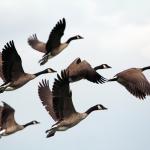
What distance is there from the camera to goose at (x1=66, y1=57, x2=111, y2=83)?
107ft

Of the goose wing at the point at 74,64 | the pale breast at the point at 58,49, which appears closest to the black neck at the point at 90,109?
the goose wing at the point at 74,64

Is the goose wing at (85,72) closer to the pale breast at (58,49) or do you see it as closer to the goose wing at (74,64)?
the goose wing at (74,64)

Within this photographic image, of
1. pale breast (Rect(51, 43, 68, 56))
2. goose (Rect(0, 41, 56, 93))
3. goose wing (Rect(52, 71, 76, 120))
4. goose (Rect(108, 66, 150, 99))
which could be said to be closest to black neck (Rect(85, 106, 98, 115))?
goose wing (Rect(52, 71, 76, 120))

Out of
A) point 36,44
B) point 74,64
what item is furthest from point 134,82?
point 36,44

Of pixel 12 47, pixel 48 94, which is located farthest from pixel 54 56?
pixel 12 47

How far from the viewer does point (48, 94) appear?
34.8m

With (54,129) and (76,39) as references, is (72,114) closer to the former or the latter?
(54,129)

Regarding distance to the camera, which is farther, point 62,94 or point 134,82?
point 134,82

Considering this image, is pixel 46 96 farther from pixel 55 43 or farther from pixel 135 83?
pixel 135 83

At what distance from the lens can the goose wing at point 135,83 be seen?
3008 cm

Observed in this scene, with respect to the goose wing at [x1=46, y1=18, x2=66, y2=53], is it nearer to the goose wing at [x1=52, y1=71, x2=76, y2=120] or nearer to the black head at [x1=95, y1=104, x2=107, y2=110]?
the black head at [x1=95, y1=104, x2=107, y2=110]

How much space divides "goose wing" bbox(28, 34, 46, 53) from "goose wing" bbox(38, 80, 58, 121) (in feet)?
9.87

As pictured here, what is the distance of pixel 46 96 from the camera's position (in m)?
34.6

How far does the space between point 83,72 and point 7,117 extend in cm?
327
